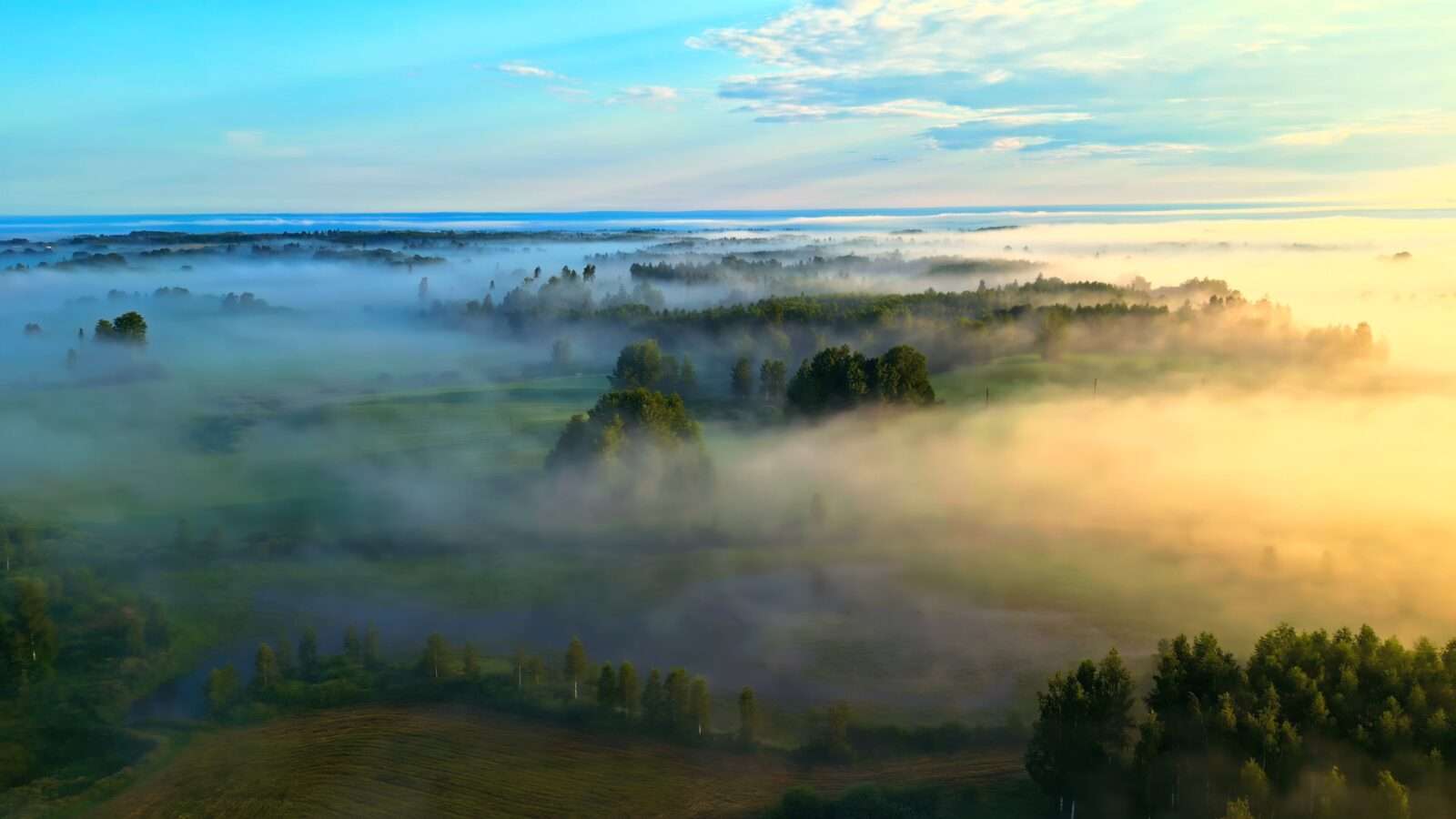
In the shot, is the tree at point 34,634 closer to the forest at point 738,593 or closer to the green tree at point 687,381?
the forest at point 738,593

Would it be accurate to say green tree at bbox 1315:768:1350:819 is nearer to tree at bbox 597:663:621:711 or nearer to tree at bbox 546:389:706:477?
tree at bbox 597:663:621:711

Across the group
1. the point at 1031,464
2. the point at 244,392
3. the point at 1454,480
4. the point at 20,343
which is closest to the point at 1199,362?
the point at 1454,480

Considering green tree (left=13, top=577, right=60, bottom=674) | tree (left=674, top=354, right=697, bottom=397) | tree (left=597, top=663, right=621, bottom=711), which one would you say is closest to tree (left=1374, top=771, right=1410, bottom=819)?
tree (left=597, top=663, right=621, bottom=711)

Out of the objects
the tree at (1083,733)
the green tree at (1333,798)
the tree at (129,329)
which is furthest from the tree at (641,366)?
the green tree at (1333,798)

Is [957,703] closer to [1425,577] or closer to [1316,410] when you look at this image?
[1425,577]

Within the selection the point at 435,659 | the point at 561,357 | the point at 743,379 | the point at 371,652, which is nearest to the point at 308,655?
the point at 371,652

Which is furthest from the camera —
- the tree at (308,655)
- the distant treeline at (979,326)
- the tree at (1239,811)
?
the distant treeline at (979,326)

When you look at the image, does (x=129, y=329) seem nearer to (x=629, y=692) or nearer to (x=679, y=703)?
(x=629, y=692)
